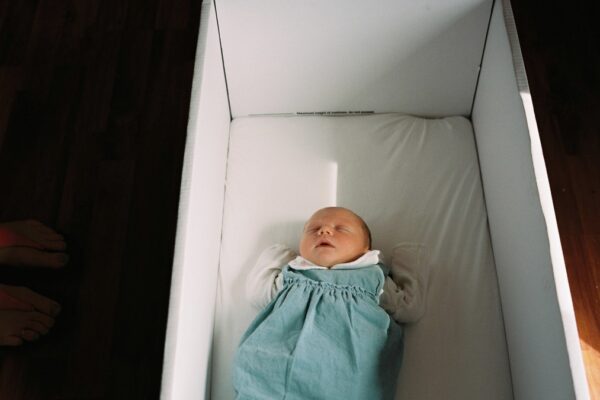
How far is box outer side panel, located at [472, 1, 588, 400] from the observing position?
76 cm

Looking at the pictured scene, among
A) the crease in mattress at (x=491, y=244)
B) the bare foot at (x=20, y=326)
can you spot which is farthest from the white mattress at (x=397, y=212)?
the bare foot at (x=20, y=326)

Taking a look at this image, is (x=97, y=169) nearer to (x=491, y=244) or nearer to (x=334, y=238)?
(x=334, y=238)

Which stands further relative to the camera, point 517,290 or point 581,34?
point 581,34

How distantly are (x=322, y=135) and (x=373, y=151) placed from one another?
13 cm

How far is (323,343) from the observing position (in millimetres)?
953

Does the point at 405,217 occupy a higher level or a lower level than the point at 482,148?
lower

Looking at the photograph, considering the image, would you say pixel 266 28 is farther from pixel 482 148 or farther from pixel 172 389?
pixel 172 389

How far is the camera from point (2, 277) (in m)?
1.32

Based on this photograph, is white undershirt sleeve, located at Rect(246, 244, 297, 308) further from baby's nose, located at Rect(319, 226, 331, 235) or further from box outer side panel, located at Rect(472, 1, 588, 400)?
box outer side panel, located at Rect(472, 1, 588, 400)

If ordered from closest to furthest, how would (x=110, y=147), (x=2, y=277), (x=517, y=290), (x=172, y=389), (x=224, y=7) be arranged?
(x=172, y=389), (x=517, y=290), (x=224, y=7), (x=2, y=277), (x=110, y=147)


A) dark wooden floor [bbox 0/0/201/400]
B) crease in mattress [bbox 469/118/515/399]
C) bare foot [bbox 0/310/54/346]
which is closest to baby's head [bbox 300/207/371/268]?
crease in mattress [bbox 469/118/515/399]

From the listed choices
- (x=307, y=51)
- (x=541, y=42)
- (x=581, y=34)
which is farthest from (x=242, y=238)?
(x=581, y=34)

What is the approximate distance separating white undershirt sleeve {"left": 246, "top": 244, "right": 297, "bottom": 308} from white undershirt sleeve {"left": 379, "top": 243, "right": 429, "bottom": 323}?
8.1 inches

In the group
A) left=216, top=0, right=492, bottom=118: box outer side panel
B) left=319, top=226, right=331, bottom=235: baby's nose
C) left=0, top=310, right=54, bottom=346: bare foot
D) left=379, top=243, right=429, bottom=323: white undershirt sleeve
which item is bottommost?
left=0, top=310, right=54, bottom=346: bare foot
